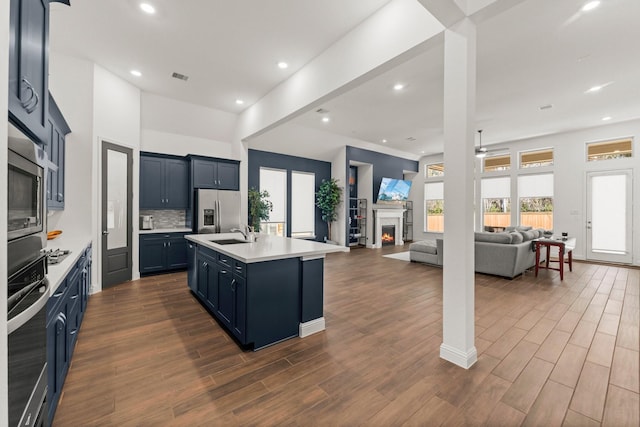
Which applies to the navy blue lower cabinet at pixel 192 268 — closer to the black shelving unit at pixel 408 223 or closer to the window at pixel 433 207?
the black shelving unit at pixel 408 223

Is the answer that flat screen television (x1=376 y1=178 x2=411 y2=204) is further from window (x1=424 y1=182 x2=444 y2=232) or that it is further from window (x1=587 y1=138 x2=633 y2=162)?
window (x1=587 y1=138 x2=633 y2=162)

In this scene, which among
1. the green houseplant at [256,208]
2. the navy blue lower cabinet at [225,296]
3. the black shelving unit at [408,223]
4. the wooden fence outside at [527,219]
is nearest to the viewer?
the navy blue lower cabinet at [225,296]

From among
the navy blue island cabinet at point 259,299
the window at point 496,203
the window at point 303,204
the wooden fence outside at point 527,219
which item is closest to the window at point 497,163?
the window at point 496,203

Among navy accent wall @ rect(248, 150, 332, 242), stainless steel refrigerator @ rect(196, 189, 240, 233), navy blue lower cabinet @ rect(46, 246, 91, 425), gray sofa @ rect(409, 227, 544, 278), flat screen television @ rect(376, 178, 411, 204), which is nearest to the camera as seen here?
navy blue lower cabinet @ rect(46, 246, 91, 425)

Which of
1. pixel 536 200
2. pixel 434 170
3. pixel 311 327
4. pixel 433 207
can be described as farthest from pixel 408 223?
pixel 311 327

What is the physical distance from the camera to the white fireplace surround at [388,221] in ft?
30.2

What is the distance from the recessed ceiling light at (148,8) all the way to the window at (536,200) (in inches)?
377

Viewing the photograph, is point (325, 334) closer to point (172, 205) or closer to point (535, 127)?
point (172, 205)

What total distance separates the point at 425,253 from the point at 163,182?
5.93m

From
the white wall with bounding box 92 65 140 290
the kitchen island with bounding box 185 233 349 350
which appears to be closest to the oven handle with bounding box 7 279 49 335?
the kitchen island with bounding box 185 233 349 350

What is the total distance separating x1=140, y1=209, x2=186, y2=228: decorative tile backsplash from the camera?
5641mm

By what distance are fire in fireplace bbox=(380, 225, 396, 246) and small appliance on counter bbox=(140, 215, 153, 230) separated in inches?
Result: 270

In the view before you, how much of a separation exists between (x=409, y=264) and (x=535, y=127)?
16.0 ft

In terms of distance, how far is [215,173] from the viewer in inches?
228
